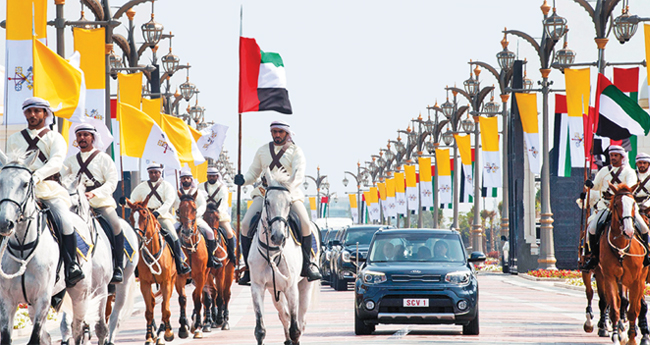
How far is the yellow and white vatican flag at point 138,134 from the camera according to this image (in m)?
26.9

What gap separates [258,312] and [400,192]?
6710cm

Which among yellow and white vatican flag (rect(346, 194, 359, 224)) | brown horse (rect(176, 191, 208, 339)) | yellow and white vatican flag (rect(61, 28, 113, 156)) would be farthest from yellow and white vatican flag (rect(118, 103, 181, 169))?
yellow and white vatican flag (rect(346, 194, 359, 224))

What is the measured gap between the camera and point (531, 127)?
38.9 metres

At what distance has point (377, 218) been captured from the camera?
104 m

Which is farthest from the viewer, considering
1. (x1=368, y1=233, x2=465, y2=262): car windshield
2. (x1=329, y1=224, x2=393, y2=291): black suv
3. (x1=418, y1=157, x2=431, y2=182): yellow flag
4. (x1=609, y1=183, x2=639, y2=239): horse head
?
(x1=418, y1=157, x2=431, y2=182): yellow flag

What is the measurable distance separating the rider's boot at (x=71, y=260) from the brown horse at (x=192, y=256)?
524 cm

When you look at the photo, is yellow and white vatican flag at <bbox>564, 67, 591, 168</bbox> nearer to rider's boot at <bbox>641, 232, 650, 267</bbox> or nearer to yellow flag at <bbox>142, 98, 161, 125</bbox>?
yellow flag at <bbox>142, 98, 161, 125</bbox>

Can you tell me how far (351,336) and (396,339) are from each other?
3.35 ft

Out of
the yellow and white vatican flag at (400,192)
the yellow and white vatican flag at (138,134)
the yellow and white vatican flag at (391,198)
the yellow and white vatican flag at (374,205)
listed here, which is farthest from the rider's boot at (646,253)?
the yellow and white vatican flag at (374,205)

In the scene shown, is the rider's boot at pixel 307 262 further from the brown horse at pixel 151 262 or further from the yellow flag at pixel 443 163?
the yellow flag at pixel 443 163

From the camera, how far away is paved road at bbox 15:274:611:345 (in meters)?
16.1

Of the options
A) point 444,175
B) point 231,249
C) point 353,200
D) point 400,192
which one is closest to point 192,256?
point 231,249

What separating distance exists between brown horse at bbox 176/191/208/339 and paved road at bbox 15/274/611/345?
32 centimetres

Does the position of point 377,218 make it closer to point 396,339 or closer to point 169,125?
point 169,125
